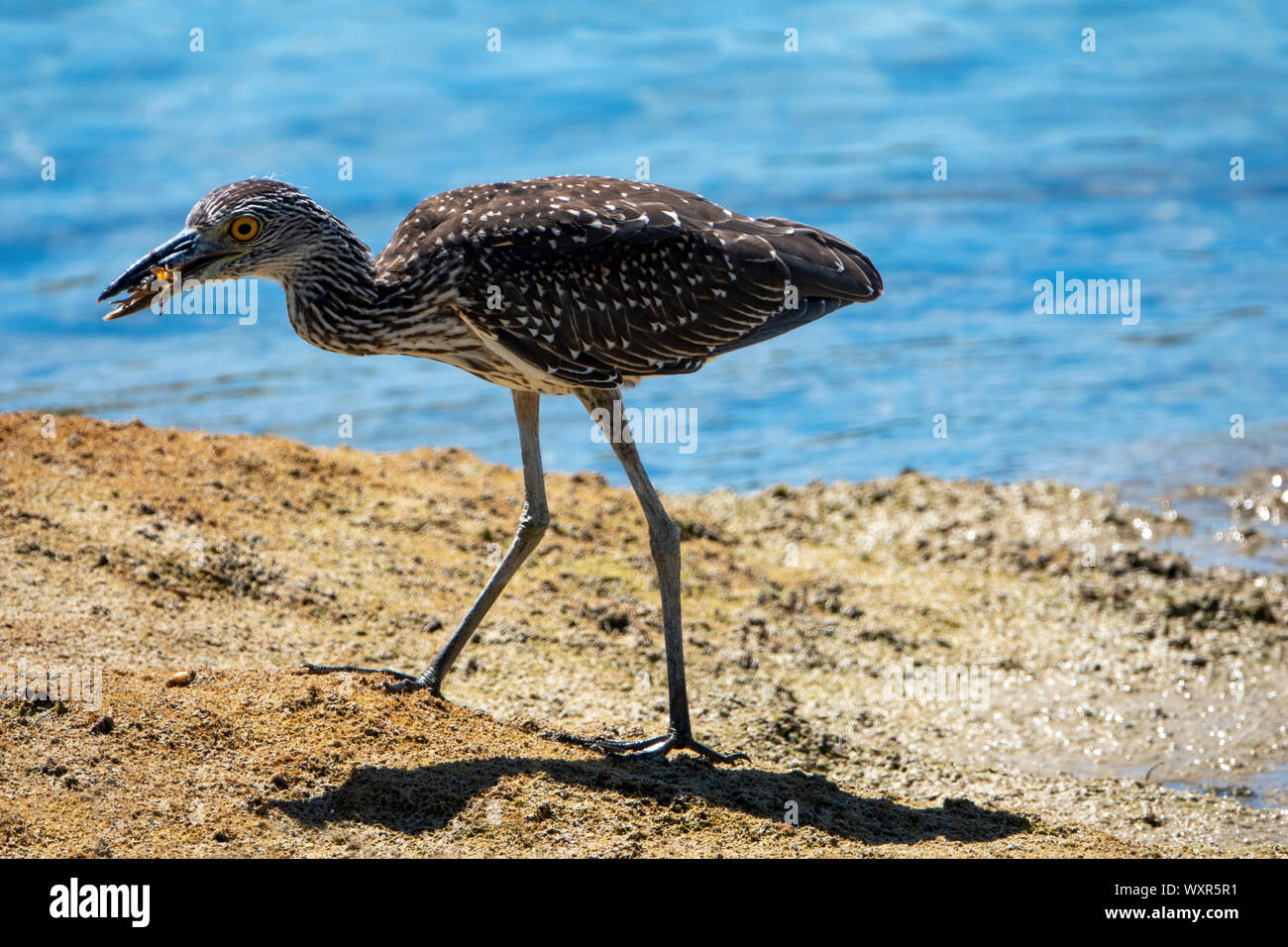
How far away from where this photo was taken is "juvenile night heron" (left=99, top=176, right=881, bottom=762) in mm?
6785

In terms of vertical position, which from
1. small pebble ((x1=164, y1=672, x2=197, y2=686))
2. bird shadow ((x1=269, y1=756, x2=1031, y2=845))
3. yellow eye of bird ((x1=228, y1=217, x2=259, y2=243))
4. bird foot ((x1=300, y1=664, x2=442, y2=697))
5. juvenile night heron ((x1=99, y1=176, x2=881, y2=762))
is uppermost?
yellow eye of bird ((x1=228, y1=217, x2=259, y2=243))

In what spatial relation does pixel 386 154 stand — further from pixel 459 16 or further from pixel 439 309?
pixel 439 309

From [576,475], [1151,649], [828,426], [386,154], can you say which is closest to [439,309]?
[576,475]

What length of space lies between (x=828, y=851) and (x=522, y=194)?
3.63 metres

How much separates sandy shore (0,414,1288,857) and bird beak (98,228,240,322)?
163 centimetres

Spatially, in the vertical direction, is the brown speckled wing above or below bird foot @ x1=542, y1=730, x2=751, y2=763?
above

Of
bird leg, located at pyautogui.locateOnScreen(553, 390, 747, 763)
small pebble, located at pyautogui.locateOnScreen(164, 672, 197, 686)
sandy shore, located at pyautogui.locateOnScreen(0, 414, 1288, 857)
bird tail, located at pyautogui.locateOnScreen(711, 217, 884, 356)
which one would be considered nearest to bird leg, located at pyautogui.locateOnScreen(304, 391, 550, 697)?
sandy shore, located at pyautogui.locateOnScreen(0, 414, 1288, 857)

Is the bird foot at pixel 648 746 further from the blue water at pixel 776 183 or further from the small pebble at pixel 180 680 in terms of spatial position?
the blue water at pixel 776 183

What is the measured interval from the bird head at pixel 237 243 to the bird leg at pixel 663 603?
5.09 ft

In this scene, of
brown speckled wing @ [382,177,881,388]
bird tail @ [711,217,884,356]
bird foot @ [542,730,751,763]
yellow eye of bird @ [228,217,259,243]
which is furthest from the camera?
bird tail @ [711,217,884,356]

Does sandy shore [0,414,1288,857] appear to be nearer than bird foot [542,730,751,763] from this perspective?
Yes

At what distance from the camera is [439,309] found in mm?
6910

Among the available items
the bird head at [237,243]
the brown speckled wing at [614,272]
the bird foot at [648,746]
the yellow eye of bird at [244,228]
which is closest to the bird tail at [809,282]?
the brown speckled wing at [614,272]

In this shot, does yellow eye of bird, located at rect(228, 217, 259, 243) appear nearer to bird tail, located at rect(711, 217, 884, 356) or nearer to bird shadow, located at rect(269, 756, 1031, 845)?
bird tail, located at rect(711, 217, 884, 356)
